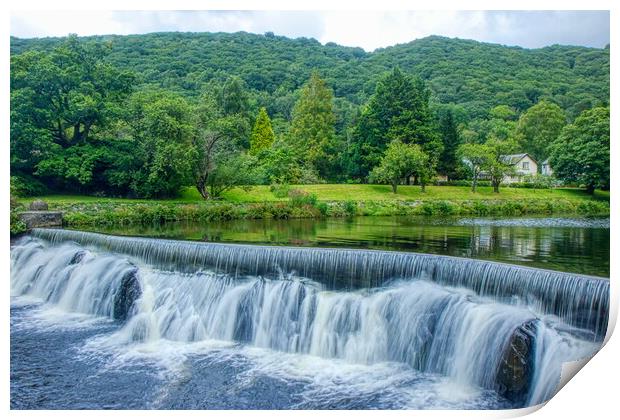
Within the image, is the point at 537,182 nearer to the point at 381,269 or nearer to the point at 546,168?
the point at 546,168

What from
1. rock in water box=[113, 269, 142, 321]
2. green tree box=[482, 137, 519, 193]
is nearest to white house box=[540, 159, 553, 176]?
green tree box=[482, 137, 519, 193]

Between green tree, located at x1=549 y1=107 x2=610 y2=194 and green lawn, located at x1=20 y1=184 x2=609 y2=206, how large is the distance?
763 millimetres

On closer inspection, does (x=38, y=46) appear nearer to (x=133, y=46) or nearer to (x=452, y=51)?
(x=133, y=46)

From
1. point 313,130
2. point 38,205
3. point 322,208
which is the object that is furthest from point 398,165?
point 38,205

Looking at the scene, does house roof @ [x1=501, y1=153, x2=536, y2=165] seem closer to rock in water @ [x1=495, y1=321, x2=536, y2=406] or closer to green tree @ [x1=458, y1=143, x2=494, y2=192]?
green tree @ [x1=458, y1=143, x2=494, y2=192]

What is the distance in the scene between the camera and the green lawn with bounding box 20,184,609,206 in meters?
13.6

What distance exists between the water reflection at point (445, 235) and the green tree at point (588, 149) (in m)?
1.11

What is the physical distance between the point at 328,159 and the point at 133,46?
23.6 feet

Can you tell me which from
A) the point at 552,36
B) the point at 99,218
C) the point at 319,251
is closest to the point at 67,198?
the point at 99,218

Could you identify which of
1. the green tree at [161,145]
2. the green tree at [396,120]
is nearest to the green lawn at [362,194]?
the green tree at [161,145]

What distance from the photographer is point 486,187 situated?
58.7 feet

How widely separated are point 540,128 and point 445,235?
16.7 ft

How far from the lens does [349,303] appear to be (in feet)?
23.9
